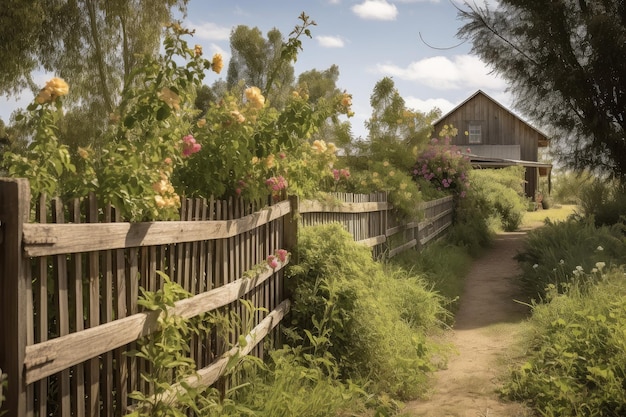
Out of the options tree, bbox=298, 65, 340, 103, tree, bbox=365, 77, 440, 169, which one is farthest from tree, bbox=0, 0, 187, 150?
tree, bbox=298, 65, 340, 103

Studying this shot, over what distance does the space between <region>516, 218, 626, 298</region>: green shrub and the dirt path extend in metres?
0.44

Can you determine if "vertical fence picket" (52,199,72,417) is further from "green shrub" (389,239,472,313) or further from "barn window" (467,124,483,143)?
"barn window" (467,124,483,143)

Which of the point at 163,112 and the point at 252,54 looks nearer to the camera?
the point at 163,112

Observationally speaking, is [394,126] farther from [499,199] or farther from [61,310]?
[61,310]

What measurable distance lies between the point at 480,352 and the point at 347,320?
6.55ft

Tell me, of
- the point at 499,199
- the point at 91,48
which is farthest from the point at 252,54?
the point at 499,199

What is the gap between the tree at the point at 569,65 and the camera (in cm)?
1442

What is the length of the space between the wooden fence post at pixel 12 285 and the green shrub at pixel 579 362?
12.2 ft

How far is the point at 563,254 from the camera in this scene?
955cm

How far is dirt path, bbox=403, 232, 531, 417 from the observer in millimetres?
5137

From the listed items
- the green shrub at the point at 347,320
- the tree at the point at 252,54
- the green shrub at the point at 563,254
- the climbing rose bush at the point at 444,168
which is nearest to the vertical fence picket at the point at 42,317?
the green shrub at the point at 347,320

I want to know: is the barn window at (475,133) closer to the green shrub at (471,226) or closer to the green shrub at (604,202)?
the green shrub at (471,226)

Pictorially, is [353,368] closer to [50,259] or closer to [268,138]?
[268,138]

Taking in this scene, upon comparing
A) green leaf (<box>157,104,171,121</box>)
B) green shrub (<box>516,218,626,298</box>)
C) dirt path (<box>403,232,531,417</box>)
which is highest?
green leaf (<box>157,104,171,121</box>)
